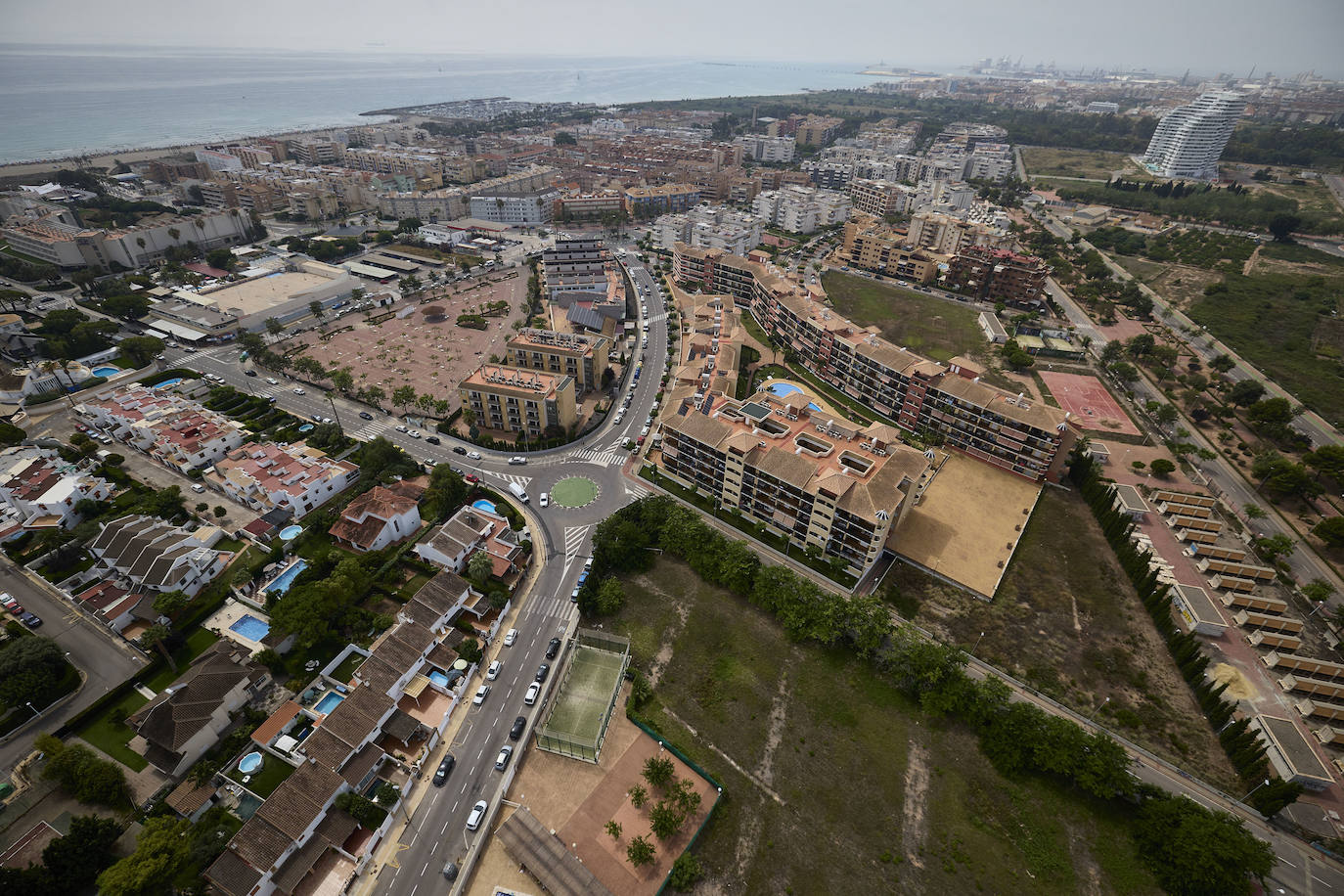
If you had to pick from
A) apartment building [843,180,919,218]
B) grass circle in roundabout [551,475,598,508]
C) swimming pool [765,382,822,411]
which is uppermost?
apartment building [843,180,919,218]

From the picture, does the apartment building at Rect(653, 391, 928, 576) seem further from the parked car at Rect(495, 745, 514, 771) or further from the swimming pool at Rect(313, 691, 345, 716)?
the swimming pool at Rect(313, 691, 345, 716)

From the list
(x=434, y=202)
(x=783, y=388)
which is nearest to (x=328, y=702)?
(x=783, y=388)

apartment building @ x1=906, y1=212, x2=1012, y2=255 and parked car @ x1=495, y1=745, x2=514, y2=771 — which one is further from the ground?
apartment building @ x1=906, y1=212, x2=1012, y2=255

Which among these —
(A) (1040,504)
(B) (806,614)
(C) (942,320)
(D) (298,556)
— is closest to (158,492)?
(D) (298,556)

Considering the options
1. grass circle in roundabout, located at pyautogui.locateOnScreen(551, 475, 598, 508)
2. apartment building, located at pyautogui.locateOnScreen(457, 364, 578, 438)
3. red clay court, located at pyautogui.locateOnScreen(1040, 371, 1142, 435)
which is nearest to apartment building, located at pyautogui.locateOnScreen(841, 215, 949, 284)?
red clay court, located at pyautogui.locateOnScreen(1040, 371, 1142, 435)

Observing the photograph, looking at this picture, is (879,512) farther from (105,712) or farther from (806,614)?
(105,712)
